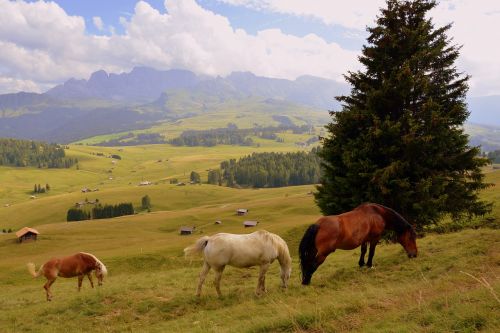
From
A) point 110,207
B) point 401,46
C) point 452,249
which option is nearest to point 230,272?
point 452,249

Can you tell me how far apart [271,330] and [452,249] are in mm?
11780

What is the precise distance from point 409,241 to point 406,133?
9377 millimetres

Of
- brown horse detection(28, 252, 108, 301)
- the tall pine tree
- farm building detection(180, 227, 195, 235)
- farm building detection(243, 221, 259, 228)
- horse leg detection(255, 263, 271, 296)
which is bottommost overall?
farm building detection(180, 227, 195, 235)

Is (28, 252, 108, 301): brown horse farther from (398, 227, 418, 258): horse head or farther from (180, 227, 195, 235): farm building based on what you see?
(180, 227, 195, 235): farm building

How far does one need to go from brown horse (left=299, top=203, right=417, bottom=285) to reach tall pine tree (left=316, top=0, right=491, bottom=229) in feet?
20.3

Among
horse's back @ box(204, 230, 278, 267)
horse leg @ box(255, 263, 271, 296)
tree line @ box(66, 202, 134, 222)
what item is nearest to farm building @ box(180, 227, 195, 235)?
tree line @ box(66, 202, 134, 222)

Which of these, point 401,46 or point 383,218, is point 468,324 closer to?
point 383,218

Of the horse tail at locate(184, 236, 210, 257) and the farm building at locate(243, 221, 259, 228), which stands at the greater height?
the horse tail at locate(184, 236, 210, 257)

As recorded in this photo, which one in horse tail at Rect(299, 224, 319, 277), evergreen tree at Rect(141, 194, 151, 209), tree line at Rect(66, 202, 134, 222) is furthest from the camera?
evergreen tree at Rect(141, 194, 151, 209)

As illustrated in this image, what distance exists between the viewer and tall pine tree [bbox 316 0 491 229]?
22953 mm

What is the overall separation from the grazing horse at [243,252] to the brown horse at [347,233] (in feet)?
3.13

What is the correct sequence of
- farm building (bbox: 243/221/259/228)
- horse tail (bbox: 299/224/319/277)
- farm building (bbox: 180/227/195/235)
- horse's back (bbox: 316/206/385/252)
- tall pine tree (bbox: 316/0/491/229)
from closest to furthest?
horse tail (bbox: 299/224/319/277)
horse's back (bbox: 316/206/385/252)
tall pine tree (bbox: 316/0/491/229)
farm building (bbox: 243/221/259/228)
farm building (bbox: 180/227/195/235)

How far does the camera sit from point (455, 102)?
2505 cm

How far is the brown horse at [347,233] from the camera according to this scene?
14.3 metres
